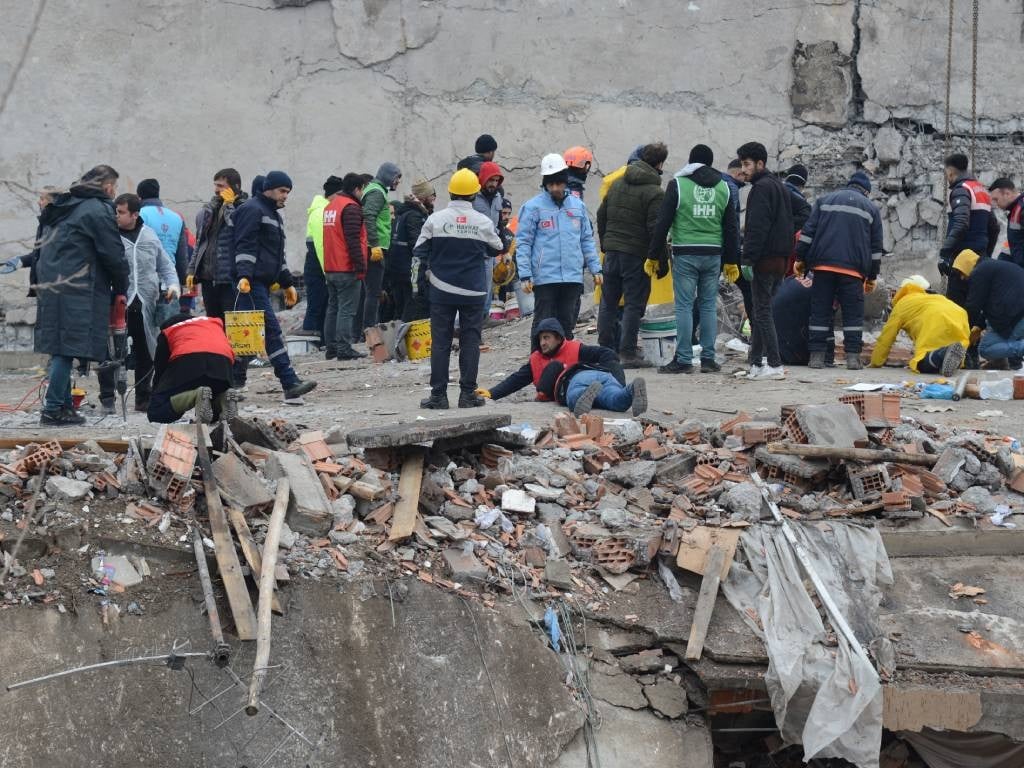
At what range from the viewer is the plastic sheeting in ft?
18.3

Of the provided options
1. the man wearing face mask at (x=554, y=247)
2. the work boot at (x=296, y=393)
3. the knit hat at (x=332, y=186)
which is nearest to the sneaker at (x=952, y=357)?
the man wearing face mask at (x=554, y=247)

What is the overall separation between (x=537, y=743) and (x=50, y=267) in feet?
14.3

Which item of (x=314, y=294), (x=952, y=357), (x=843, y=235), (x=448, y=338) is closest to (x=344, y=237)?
(x=314, y=294)

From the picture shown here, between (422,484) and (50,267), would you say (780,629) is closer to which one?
(422,484)

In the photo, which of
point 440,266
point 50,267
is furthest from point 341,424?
point 50,267

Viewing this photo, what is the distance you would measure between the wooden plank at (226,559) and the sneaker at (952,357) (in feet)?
20.3

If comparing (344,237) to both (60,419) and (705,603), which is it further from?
(705,603)

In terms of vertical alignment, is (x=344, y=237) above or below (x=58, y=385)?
above

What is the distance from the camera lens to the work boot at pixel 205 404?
22.8ft

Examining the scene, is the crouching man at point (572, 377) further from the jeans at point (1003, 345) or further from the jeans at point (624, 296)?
the jeans at point (1003, 345)

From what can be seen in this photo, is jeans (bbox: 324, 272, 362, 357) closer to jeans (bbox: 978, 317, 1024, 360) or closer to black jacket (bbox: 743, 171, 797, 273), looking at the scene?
black jacket (bbox: 743, 171, 797, 273)

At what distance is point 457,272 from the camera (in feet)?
27.8

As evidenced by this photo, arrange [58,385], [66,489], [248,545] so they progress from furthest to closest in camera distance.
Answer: [58,385] < [66,489] < [248,545]

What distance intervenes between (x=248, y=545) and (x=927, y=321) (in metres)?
6.49
